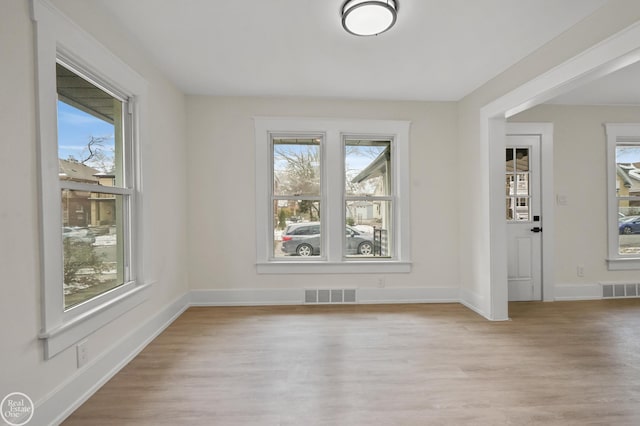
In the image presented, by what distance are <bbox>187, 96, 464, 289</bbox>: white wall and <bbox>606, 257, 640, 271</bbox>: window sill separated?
6.88 feet

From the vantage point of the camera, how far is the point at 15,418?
1.51 meters

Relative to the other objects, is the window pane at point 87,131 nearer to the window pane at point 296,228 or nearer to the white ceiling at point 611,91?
the window pane at point 296,228

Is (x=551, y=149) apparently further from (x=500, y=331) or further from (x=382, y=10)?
(x=382, y=10)

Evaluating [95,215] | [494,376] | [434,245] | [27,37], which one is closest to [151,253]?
[95,215]

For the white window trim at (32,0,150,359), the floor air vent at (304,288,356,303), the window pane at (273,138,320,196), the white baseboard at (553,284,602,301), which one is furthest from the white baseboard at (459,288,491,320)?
the white window trim at (32,0,150,359)

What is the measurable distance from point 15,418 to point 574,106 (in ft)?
19.6

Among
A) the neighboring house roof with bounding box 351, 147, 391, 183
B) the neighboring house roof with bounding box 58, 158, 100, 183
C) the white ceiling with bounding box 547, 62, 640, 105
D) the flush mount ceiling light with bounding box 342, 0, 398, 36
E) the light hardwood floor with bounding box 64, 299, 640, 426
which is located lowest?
the light hardwood floor with bounding box 64, 299, 640, 426

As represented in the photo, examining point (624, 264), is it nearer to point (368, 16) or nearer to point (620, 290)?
point (620, 290)

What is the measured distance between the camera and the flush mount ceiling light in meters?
2.05

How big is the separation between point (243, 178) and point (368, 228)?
1734 millimetres

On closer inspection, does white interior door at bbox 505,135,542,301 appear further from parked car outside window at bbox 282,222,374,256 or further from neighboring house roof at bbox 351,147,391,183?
parked car outside window at bbox 282,222,374,256

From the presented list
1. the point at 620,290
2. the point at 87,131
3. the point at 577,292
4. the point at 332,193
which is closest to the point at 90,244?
the point at 87,131

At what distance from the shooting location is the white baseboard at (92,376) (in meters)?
1.71

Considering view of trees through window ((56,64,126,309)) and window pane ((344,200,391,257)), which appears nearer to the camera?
view of trees through window ((56,64,126,309))
